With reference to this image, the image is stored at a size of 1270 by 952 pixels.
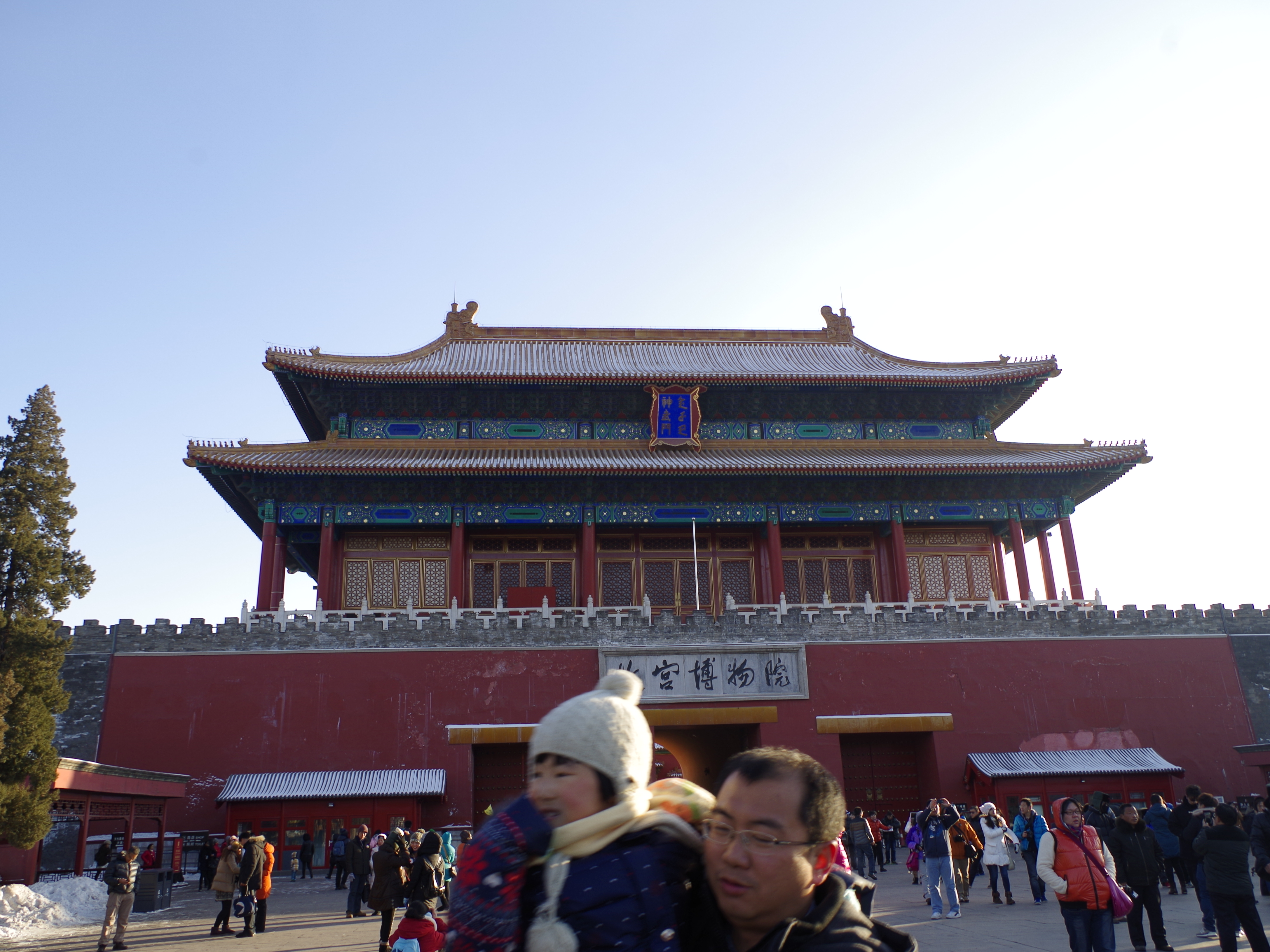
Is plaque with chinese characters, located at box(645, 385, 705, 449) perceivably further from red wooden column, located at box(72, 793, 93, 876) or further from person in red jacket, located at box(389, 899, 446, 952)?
person in red jacket, located at box(389, 899, 446, 952)

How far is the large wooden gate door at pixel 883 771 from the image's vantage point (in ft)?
58.3

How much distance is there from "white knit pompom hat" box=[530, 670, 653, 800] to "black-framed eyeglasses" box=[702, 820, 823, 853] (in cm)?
22

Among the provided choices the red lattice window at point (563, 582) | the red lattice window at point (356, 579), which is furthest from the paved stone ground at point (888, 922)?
the red lattice window at point (563, 582)

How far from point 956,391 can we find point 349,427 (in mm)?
14640

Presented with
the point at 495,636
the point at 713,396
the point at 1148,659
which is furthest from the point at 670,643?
the point at 1148,659

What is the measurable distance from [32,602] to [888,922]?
11.7 meters

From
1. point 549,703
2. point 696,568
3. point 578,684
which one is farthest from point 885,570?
point 549,703

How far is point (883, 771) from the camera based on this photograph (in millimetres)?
18000

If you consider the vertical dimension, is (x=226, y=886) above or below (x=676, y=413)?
below

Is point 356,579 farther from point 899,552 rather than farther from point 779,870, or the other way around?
point 779,870

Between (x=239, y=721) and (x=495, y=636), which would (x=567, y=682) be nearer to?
(x=495, y=636)

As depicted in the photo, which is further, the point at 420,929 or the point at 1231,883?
the point at 1231,883

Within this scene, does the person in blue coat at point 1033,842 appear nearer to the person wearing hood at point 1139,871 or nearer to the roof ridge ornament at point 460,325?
the person wearing hood at point 1139,871

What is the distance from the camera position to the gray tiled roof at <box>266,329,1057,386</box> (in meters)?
21.9
